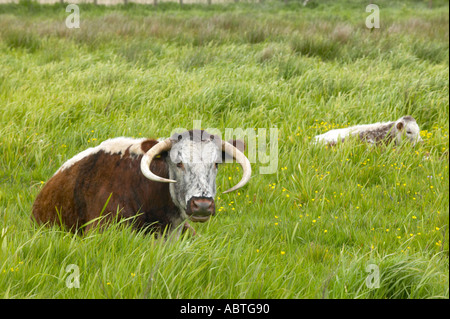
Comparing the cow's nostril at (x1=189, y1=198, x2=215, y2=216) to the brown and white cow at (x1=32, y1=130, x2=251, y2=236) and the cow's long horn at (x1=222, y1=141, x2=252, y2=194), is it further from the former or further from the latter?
the cow's long horn at (x1=222, y1=141, x2=252, y2=194)

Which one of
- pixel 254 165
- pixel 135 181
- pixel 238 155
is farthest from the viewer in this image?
pixel 254 165

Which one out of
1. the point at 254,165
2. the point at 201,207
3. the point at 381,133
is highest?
the point at 201,207

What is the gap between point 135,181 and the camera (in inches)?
148

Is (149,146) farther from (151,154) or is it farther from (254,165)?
(254,165)

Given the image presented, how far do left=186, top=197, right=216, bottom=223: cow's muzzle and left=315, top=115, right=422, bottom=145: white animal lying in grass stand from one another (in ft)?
10.2

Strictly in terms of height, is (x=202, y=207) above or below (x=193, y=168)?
below

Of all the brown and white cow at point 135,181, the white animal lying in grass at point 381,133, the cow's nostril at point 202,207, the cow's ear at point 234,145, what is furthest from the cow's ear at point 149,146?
the white animal lying in grass at point 381,133

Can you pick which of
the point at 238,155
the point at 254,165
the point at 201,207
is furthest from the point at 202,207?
the point at 254,165

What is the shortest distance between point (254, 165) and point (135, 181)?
1.95 meters

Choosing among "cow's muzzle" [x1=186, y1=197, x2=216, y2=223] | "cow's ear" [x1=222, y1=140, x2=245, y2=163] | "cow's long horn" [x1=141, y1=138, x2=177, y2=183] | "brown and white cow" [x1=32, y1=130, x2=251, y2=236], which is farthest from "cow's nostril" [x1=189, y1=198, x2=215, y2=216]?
"cow's ear" [x1=222, y1=140, x2=245, y2=163]

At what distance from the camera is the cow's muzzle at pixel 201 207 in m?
3.29

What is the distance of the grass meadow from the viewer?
2986 mm
